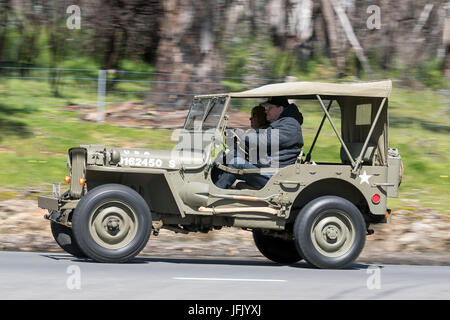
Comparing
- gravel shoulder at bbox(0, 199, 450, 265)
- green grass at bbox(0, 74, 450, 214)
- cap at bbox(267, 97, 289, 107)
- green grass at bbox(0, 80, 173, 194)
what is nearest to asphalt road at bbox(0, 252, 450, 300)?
gravel shoulder at bbox(0, 199, 450, 265)

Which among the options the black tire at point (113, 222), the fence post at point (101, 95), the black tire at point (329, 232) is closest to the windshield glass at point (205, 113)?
the black tire at point (113, 222)

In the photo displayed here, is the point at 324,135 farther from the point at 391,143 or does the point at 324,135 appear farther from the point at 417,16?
the point at 417,16

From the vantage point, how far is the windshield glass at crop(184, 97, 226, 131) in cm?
984

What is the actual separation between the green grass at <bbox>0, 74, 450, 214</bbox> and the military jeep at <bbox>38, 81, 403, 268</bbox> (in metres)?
2.36

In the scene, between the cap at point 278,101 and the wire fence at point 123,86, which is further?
the wire fence at point 123,86

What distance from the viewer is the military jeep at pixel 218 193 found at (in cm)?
912

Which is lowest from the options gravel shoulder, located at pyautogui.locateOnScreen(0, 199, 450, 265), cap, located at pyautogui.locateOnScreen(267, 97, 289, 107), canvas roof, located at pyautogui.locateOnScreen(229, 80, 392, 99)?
gravel shoulder, located at pyautogui.locateOnScreen(0, 199, 450, 265)

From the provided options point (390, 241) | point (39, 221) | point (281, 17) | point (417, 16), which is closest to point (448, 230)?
point (390, 241)

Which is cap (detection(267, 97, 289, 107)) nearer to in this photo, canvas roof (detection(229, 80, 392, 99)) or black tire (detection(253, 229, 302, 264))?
canvas roof (detection(229, 80, 392, 99))

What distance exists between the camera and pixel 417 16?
2412 centimetres

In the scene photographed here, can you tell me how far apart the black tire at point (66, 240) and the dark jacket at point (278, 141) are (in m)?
2.35

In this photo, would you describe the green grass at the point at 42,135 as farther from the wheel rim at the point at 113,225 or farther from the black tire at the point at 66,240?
the wheel rim at the point at 113,225

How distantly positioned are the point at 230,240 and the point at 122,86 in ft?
26.2

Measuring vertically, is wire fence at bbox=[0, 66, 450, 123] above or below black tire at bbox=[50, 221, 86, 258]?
above
